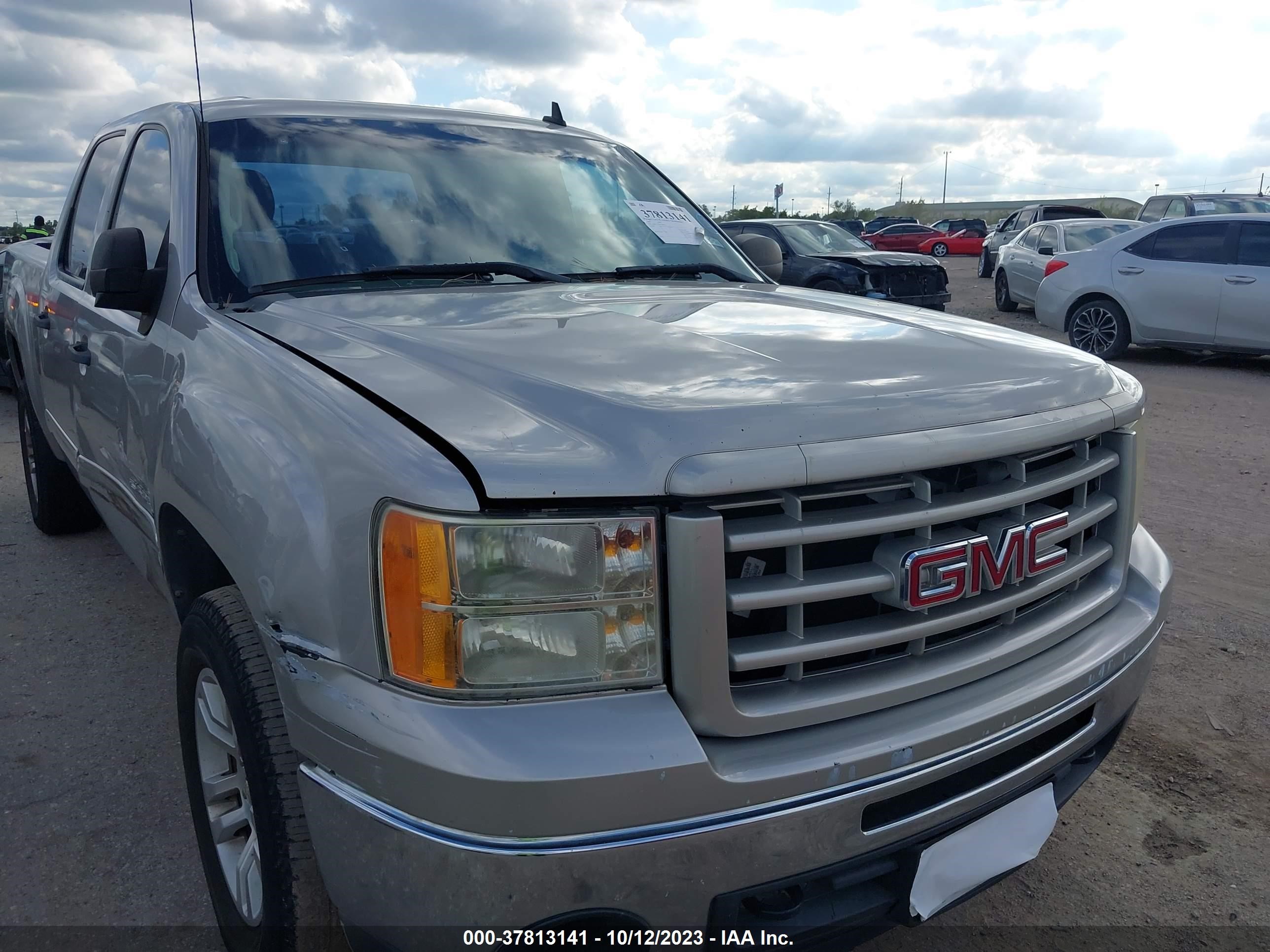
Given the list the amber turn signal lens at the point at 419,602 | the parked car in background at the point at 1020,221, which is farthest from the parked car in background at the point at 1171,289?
the amber turn signal lens at the point at 419,602

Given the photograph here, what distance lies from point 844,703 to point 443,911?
0.69 meters

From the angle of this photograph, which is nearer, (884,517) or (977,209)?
(884,517)

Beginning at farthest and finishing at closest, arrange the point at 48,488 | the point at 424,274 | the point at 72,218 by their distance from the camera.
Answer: the point at 48,488, the point at 72,218, the point at 424,274

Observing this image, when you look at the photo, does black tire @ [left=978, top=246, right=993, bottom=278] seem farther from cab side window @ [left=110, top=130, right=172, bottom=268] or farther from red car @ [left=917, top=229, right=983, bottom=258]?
cab side window @ [left=110, top=130, right=172, bottom=268]

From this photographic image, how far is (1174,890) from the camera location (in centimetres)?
246

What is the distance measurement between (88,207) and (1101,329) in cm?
959

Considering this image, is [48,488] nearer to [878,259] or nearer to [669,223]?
[669,223]

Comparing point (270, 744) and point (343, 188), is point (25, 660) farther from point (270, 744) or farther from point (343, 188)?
point (270, 744)

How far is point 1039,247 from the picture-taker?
1377 cm

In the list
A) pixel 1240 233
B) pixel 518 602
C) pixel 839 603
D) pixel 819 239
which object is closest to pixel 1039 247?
pixel 819 239

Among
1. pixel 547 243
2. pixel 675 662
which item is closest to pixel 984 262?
pixel 547 243

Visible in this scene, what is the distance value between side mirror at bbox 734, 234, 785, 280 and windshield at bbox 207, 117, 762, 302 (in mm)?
382

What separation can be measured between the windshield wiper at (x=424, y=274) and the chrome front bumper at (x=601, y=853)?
132cm

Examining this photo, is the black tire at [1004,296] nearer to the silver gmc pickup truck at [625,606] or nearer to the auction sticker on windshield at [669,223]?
the auction sticker on windshield at [669,223]
